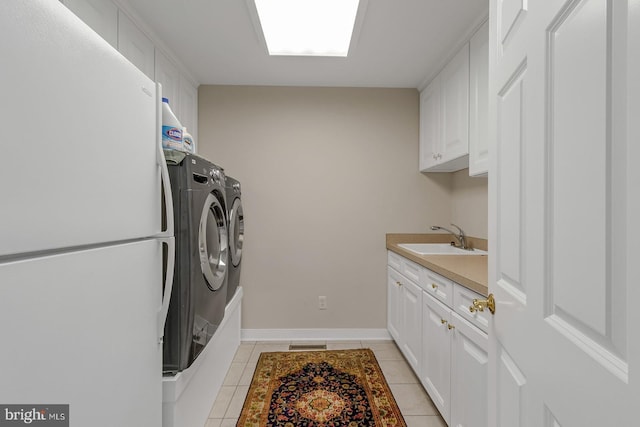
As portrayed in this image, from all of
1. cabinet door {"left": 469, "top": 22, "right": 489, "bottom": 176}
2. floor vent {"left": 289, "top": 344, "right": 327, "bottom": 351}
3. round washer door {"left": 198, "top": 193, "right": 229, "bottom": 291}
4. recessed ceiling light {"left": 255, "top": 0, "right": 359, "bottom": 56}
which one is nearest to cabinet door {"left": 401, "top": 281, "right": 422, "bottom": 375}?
floor vent {"left": 289, "top": 344, "right": 327, "bottom": 351}

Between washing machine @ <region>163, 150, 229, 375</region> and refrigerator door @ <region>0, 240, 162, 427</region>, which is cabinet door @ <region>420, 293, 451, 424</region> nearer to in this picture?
washing machine @ <region>163, 150, 229, 375</region>

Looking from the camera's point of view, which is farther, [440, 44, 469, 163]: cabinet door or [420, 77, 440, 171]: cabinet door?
[420, 77, 440, 171]: cabinet door

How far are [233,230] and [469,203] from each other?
202 centimetres

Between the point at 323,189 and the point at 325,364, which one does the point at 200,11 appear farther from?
the point at 325,364

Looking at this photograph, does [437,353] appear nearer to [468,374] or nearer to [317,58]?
[468,374]

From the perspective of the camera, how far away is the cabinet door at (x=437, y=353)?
1.61 meters

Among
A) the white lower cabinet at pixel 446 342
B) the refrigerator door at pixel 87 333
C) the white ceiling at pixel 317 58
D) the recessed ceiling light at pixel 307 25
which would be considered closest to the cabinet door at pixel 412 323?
the white lower cabinet at pixel 446 342

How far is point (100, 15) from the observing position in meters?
1.57

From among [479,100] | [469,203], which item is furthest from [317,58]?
[469,203]

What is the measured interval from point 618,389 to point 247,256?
109 inches

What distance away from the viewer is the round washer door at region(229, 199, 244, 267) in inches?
85.7

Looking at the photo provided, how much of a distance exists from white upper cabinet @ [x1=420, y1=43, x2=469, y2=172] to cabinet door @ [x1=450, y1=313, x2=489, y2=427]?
49.9 inches

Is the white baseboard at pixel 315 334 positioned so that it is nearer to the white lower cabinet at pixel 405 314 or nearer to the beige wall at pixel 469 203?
the white lower cabinet at pixel 405 314

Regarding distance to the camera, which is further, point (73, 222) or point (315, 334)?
point (315, 334)
